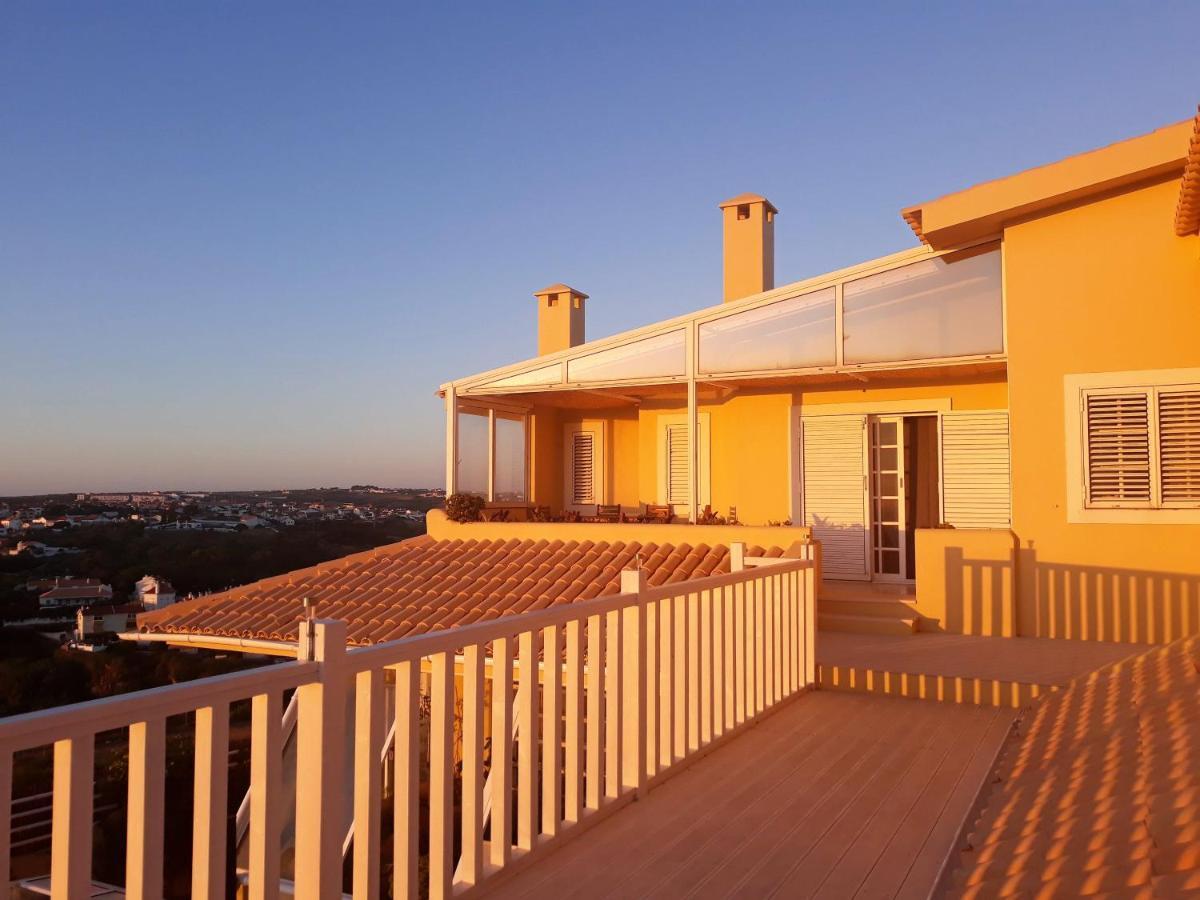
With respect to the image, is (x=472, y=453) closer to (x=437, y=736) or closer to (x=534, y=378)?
(x=534, y=378)

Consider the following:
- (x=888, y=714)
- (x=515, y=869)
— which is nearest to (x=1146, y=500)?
(x=888, y=714)

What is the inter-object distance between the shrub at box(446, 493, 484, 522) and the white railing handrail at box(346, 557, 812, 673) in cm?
932

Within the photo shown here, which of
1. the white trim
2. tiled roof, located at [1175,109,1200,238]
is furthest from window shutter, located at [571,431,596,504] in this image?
tiled roof, located at [1175,109,1200,238]

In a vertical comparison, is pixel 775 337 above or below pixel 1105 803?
above

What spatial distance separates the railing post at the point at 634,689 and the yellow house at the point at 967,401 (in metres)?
5.97

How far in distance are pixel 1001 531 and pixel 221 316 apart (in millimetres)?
20677

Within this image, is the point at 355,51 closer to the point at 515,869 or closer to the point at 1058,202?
the point at 1058,202

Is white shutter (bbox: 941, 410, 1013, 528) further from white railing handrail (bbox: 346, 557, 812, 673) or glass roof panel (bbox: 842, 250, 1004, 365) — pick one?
white railing handrail (bbox: 346, 557, 812, 673)

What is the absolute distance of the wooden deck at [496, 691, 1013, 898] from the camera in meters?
3.14

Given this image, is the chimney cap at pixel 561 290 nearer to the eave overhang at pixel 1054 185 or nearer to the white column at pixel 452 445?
the white column at pixel 452 445

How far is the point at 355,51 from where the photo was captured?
14883 millimetres

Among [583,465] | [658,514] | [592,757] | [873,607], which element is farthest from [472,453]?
[592,757]

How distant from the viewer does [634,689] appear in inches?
156

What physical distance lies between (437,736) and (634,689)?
1352 mm
